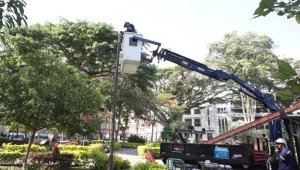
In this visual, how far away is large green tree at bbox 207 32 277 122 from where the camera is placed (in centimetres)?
3750

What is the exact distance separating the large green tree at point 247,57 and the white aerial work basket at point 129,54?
99.5 ft

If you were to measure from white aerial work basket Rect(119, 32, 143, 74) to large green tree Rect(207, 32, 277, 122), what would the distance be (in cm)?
3033

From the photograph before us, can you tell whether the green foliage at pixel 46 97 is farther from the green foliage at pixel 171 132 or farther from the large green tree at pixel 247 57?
the large green tree at pixel 247 57

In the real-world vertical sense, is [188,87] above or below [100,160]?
above

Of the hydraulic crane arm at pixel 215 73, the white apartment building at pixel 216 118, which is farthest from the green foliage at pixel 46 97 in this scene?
the white apartment building at pixel 216 118

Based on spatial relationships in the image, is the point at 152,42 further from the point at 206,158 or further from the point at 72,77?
the point at 206,158

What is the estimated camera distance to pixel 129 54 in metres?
9.87

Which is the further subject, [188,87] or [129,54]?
[188,87]

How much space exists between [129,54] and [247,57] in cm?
3455

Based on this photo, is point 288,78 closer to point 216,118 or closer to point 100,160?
point 100,160

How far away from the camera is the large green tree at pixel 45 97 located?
38.3 ft

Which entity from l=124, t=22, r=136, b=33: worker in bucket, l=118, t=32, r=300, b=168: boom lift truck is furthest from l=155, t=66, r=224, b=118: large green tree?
l=124, t=22, r=136, b=33: worker in bucket

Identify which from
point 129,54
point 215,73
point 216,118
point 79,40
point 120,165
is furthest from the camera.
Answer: point 216,118

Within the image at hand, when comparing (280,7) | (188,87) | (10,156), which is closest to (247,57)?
(188,87)
